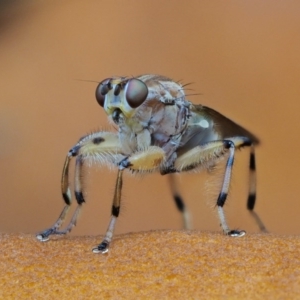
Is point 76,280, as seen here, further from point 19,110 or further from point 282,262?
point 19,110

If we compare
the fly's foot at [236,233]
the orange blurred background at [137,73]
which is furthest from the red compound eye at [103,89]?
the orange blurred background at [137,73]

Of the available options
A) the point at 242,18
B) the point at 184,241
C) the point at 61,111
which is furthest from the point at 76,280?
the point at 242,18

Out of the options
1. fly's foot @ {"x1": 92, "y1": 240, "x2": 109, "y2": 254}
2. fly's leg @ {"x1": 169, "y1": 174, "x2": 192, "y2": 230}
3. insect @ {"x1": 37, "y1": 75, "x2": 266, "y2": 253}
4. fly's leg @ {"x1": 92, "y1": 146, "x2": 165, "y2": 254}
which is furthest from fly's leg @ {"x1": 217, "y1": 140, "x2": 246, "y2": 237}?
fly's leg @ {"x1": 169, "y1": 174, "x2": 192, "y2": 230}

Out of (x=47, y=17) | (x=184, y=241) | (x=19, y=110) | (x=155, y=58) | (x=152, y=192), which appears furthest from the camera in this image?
(x=47, y=17)

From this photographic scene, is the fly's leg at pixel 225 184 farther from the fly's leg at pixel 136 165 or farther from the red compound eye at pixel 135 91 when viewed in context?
the red compound eye at pixel 135 91

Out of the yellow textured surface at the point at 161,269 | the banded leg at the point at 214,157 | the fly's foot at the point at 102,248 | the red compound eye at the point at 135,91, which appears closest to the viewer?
the yellow textured surface at the point at 161,269

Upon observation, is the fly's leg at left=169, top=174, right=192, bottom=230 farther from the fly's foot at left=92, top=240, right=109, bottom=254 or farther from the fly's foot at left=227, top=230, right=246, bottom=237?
the fly's foot at left=92, top=240, right=109, bottom=254

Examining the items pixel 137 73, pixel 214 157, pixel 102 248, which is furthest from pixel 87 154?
pixel 137 73

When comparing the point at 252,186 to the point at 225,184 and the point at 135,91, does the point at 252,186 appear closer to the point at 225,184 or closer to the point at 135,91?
the point at 225,184
